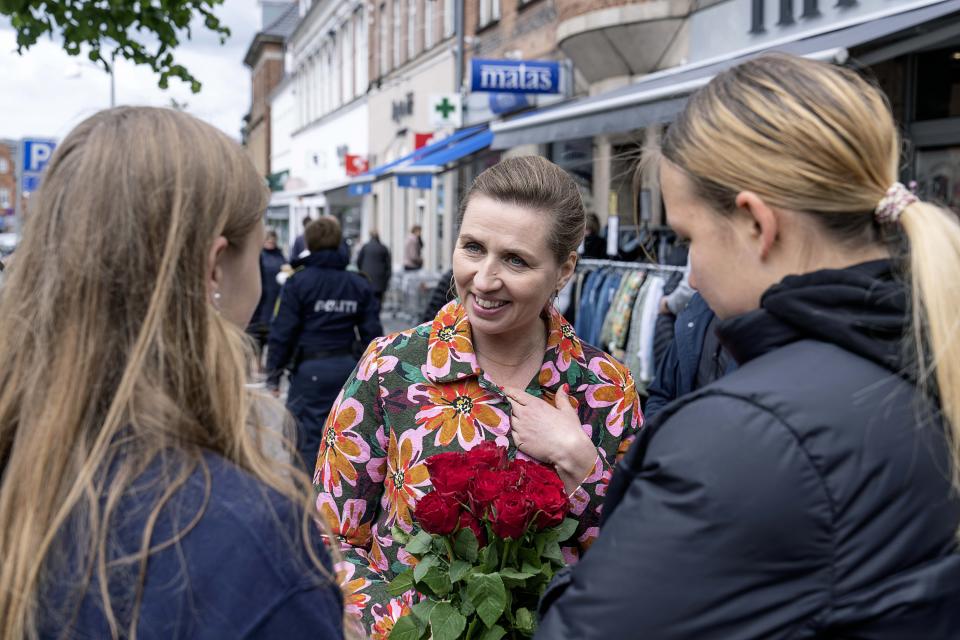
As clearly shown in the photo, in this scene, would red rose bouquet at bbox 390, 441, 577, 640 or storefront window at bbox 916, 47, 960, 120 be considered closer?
red rose bouquet at bbox 390, 441, 577, 640

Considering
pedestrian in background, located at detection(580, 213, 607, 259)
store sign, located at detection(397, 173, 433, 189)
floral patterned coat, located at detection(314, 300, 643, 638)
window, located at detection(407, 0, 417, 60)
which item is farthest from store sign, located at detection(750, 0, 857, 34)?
window, located at detection(407, 0, 417, 60)

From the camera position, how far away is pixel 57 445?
4.16 feet

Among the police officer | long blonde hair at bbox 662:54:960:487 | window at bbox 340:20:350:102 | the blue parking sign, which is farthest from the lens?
window at bbox 340:20:350:102

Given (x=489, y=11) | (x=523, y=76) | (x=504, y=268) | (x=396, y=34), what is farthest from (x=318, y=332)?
(x=396, y=34)

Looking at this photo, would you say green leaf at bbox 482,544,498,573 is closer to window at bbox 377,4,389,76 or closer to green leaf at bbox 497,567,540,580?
green leaf at bbox 497,567,540,580

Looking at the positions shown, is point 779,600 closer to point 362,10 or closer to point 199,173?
point 199,173

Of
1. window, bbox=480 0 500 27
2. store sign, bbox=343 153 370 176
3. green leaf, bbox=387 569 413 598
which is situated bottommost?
green leaf, bbox=387 569 413 598

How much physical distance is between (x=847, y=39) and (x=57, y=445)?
19.3ft

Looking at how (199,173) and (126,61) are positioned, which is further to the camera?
(126,61)

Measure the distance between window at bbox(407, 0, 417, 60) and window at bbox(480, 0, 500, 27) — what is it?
582 cm

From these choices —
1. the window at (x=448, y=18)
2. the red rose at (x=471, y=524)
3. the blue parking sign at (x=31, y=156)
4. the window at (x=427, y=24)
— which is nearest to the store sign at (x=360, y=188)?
the window at (x=448, y=18)

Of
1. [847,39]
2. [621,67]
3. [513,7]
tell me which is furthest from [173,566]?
[513,7]

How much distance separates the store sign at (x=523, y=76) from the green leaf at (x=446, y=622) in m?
13.5

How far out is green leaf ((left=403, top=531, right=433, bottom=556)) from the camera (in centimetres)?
192
